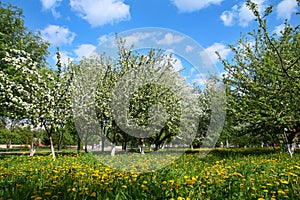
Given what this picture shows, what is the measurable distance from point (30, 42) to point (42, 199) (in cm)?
1688

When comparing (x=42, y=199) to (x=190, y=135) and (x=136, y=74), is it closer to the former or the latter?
(x=136, y=74)

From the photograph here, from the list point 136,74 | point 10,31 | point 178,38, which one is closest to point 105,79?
point 136,74

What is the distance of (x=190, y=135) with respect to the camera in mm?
23031

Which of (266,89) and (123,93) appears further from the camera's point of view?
(123,93)

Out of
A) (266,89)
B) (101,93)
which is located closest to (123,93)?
(101,93)

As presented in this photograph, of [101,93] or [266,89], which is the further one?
[101,93]

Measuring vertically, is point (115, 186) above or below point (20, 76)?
below

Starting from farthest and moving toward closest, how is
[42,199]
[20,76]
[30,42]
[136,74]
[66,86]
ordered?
1. [30,42]
2. [136,74]
3. [66,86]
4. [20,76]
5. [42,199]

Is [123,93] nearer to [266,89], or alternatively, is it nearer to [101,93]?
[101,93]

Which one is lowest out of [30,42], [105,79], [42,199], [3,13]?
[42,199]

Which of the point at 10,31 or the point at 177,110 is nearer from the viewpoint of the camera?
the point at 10,31

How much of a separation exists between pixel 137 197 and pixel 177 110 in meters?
15.5

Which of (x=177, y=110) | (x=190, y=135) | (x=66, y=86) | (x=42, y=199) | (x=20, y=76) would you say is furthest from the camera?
(x=190, y=135)

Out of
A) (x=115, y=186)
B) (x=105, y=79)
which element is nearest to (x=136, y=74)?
(x=105, y=79)
